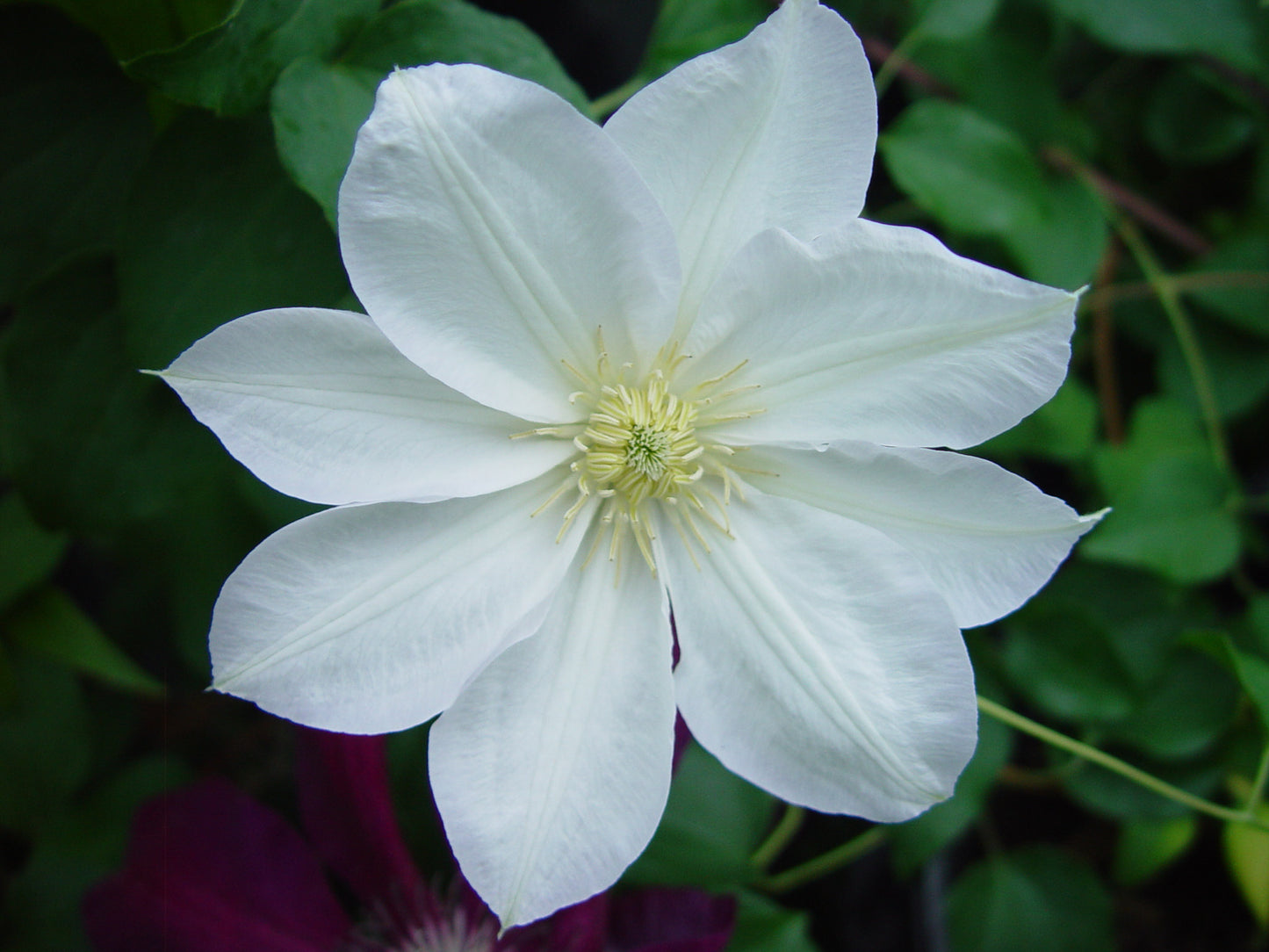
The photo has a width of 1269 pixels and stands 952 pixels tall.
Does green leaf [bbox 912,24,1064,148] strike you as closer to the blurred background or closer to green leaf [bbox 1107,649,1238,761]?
the blurred background

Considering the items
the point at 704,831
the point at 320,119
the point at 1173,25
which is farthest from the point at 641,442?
the point at 1173,25

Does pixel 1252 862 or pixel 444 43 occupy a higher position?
pixel 444 43

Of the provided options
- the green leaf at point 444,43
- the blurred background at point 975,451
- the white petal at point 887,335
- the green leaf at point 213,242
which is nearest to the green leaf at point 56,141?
the blurred background at point 975,451

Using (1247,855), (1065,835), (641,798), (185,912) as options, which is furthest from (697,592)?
(1065,835)

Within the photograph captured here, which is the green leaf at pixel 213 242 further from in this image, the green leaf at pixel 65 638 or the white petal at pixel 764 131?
the green leaf at pixel 65 638

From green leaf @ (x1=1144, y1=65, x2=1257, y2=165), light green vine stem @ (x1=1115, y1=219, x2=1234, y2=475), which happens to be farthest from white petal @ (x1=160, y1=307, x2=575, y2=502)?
green leaf @ (x1=1144, y1=65, x2=1257, y2=165)

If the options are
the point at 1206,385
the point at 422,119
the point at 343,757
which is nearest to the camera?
the point at 422,119

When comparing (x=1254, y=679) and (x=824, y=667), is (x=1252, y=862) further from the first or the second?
(x=824, y=667)

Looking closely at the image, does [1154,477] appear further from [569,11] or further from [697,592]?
[569,11]
